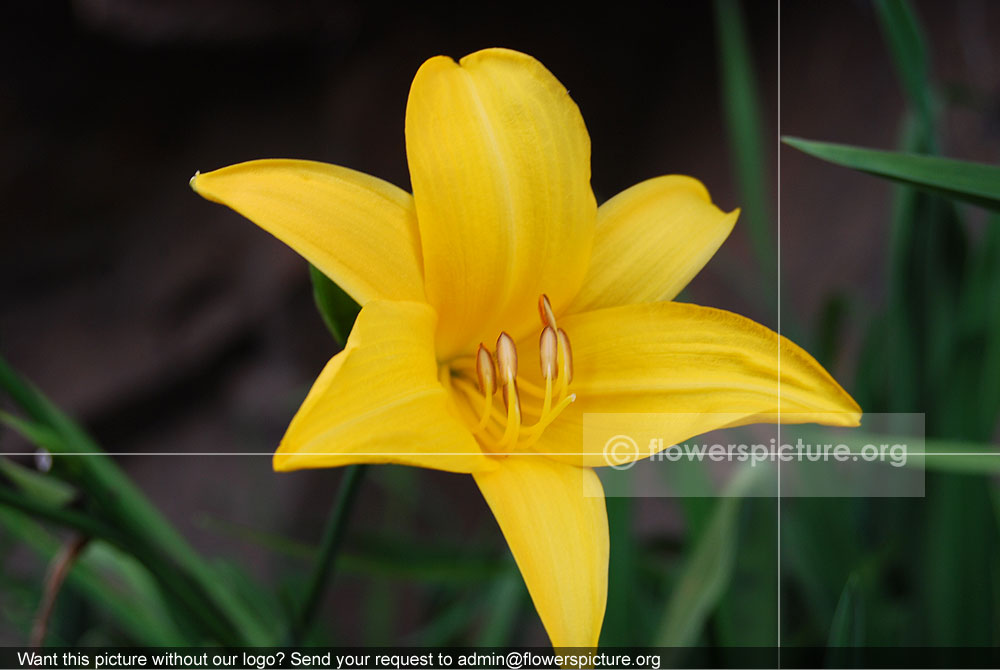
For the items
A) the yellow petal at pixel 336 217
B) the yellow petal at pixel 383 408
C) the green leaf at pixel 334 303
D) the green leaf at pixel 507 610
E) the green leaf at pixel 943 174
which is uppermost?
the green leaf at pixel 943 174

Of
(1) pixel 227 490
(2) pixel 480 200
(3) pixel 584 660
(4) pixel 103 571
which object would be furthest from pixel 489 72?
(4) pixel 103 571

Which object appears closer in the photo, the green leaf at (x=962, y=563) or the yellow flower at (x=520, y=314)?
the yellow flower at (x=520, y=314)

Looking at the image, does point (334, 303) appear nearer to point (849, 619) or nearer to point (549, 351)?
point (549, 351)

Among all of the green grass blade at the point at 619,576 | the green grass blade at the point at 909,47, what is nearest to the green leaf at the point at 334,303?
the green grass blade at the point at 619,576

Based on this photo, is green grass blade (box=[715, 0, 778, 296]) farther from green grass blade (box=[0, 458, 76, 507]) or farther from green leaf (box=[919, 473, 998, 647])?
green grass blade (box=[0, 458, 76, 507])

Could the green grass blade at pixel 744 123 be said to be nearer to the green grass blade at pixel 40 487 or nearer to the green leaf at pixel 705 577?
the green leaf at pixel 705 577

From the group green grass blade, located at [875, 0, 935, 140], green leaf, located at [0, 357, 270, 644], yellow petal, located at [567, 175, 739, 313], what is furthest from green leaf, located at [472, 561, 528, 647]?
green grass blade, located at [875, 0, 935, 140]
